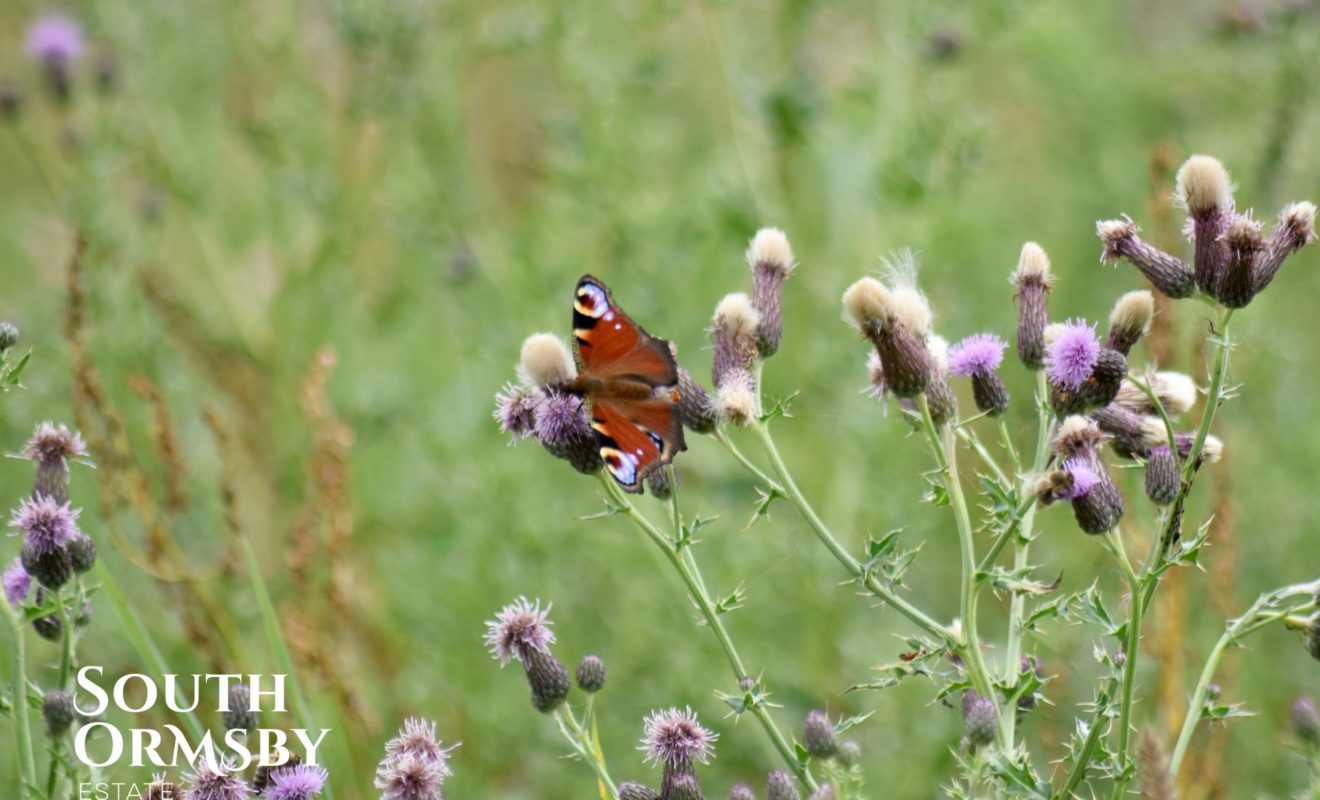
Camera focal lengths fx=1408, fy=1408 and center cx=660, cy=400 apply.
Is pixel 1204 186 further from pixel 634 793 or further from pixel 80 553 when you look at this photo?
pixel 80 553

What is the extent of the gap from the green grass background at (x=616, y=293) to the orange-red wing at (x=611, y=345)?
1.88m

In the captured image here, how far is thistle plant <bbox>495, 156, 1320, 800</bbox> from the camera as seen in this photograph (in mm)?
1902

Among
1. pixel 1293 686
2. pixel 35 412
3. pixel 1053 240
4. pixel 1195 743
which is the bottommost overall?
pixel 1195 743

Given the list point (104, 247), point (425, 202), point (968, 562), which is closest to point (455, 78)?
point (425, 202)

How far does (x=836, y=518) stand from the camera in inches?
186

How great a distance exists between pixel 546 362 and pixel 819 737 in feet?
2.30

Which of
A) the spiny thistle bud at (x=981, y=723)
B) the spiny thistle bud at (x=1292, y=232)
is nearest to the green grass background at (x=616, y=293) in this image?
the spiny thistle bud at (x=1292, y=232)

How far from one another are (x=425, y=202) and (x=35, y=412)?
159 cm

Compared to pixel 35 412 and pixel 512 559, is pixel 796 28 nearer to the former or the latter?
pixel 512 559

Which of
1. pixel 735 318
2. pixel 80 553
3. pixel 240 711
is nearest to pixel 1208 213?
pixel 735 318

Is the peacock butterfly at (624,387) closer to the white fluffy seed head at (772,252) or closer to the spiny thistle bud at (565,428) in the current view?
the spiny thistle bud at (565,428)

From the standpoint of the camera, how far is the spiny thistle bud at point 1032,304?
7.20ft

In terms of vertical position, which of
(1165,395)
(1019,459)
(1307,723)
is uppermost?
(1165,395)

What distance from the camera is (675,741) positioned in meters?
1.96
